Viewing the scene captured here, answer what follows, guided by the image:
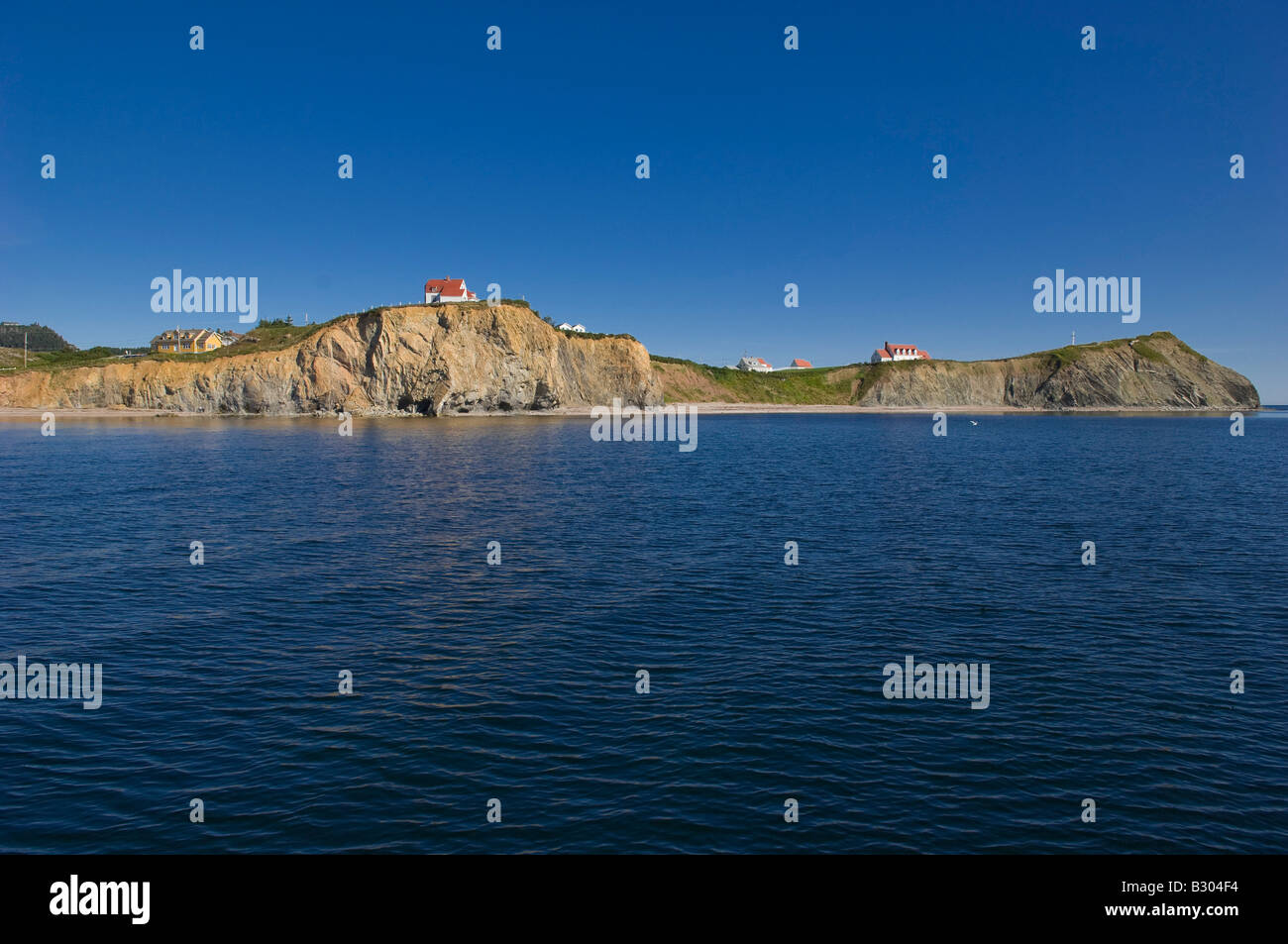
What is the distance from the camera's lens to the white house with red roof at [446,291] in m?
163

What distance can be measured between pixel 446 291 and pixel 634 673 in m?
154

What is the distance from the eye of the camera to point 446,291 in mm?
162750

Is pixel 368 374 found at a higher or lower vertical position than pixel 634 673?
higher
